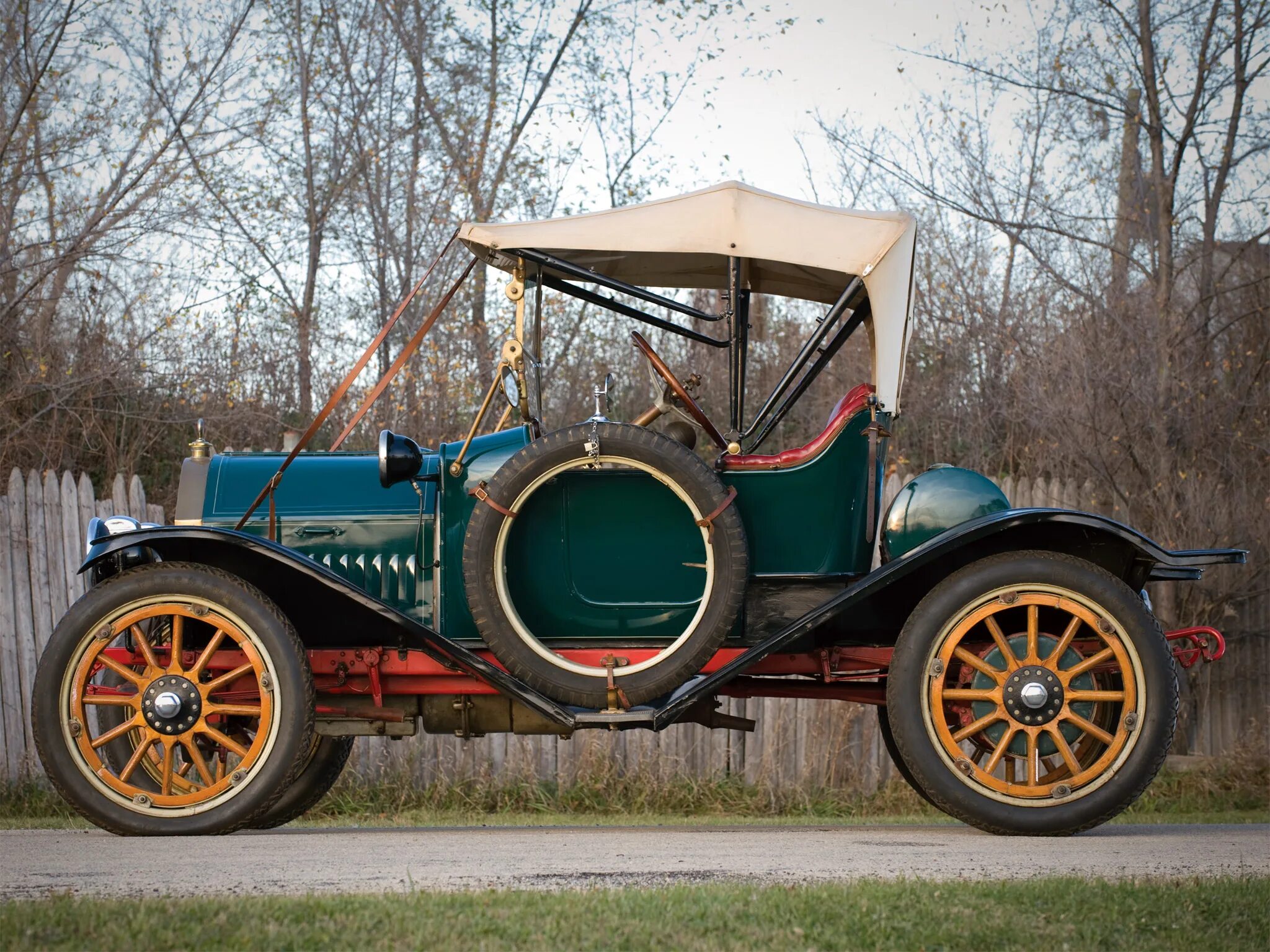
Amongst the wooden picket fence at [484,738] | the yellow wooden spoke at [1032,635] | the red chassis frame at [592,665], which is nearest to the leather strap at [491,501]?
the red chassis frame at [592,665]

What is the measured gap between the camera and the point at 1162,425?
8727 millimetres

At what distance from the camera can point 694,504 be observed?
4832mm

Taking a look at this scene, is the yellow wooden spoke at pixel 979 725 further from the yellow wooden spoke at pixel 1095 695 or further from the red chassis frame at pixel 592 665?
the red chassis frame at pixel 592 665

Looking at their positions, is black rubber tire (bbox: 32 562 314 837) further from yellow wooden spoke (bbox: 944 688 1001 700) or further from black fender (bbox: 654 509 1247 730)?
yellow wooden spoke (bbox: 944 688 1001 700)

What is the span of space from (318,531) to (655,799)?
10.2 feet

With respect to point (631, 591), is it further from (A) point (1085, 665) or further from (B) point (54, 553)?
(B) point (54, 553)

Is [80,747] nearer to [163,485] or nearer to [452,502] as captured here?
[452,502]

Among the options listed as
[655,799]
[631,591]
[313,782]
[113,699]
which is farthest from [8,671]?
[631,591]

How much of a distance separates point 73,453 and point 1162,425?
26.2 feet

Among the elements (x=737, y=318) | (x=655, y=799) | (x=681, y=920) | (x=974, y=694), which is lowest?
(x=655, y=799)

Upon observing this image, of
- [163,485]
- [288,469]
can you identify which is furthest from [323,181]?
[288,469]

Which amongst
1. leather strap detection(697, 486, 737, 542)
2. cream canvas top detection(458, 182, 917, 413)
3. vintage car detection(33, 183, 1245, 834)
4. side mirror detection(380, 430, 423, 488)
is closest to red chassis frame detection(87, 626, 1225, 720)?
vintage car detection(33, 183, 1245, 834)

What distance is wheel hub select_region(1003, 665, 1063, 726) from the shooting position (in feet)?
15.4

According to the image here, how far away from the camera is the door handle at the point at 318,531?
550 cm
